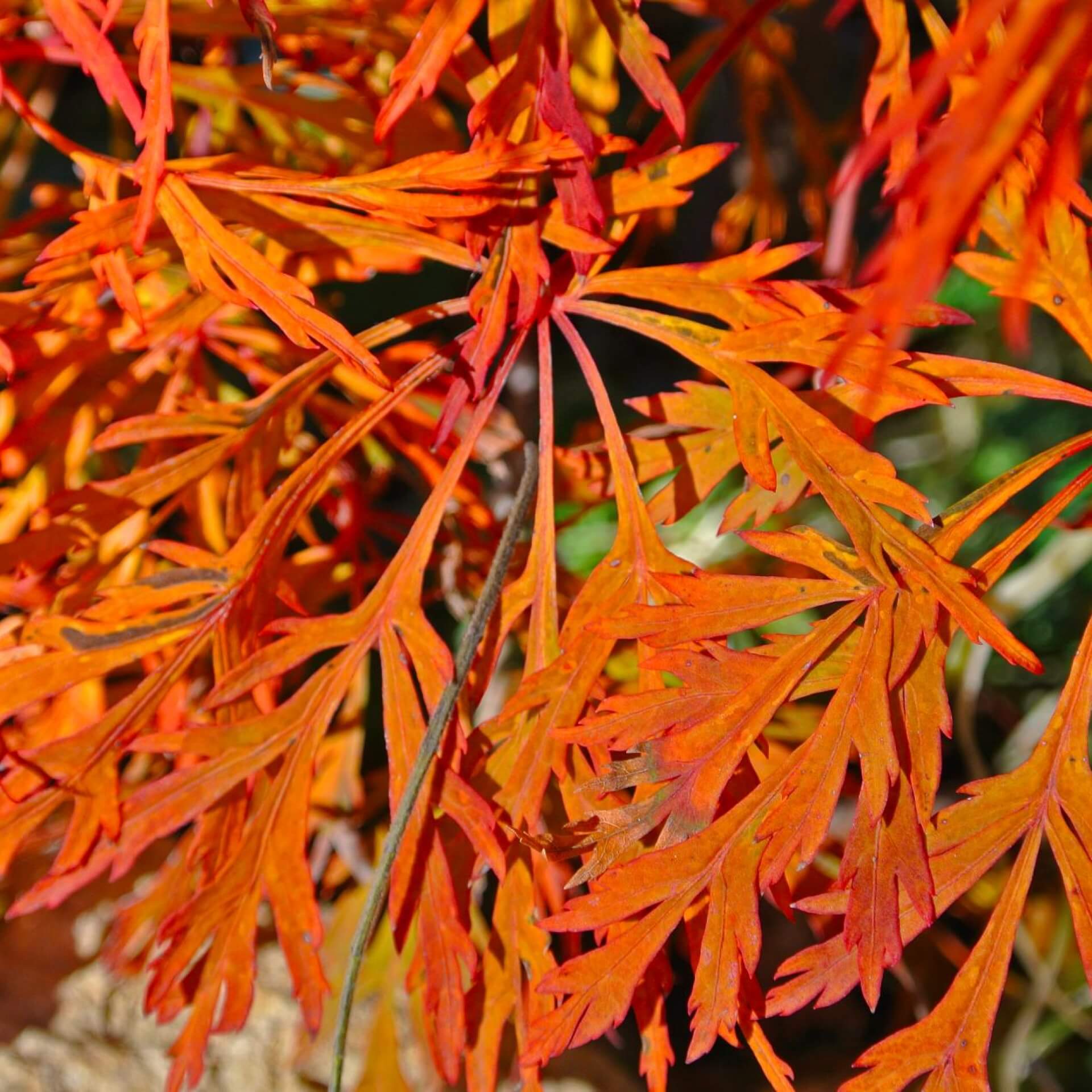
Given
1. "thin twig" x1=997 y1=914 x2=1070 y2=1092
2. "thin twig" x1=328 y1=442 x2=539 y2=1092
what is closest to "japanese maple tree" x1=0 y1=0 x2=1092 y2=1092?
"thin twig" x1=328 y1=442 x2=539 y2=1092

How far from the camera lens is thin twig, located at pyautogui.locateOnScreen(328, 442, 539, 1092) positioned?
538 mm

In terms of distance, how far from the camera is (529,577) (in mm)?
606

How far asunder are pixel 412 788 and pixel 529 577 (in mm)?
140

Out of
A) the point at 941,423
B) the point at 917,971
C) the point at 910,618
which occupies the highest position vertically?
the point at 910,618

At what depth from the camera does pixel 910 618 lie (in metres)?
0.50

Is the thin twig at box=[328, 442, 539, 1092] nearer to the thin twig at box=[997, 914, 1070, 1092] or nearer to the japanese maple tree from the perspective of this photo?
the japanese maple tree

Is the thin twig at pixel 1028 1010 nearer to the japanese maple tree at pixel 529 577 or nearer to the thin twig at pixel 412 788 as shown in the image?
the japanese maple tree at pixel 529 577

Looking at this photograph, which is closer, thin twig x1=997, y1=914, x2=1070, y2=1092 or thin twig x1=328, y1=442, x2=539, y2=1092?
thin twig x1=328, y1=442, x2=539, y2=1092

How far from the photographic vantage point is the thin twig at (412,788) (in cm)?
54

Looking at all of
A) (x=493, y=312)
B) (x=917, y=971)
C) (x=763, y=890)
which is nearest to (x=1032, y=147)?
(x=493, y=312)

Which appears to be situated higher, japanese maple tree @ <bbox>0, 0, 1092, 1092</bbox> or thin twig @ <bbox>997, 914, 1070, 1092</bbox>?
japanese maple tree @ <bbox>0, 0, 1092, 1092</bbox>

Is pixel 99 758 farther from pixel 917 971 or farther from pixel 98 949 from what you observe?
pixel 917 971

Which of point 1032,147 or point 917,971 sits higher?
point 1032,147

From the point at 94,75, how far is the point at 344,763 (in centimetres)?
61
